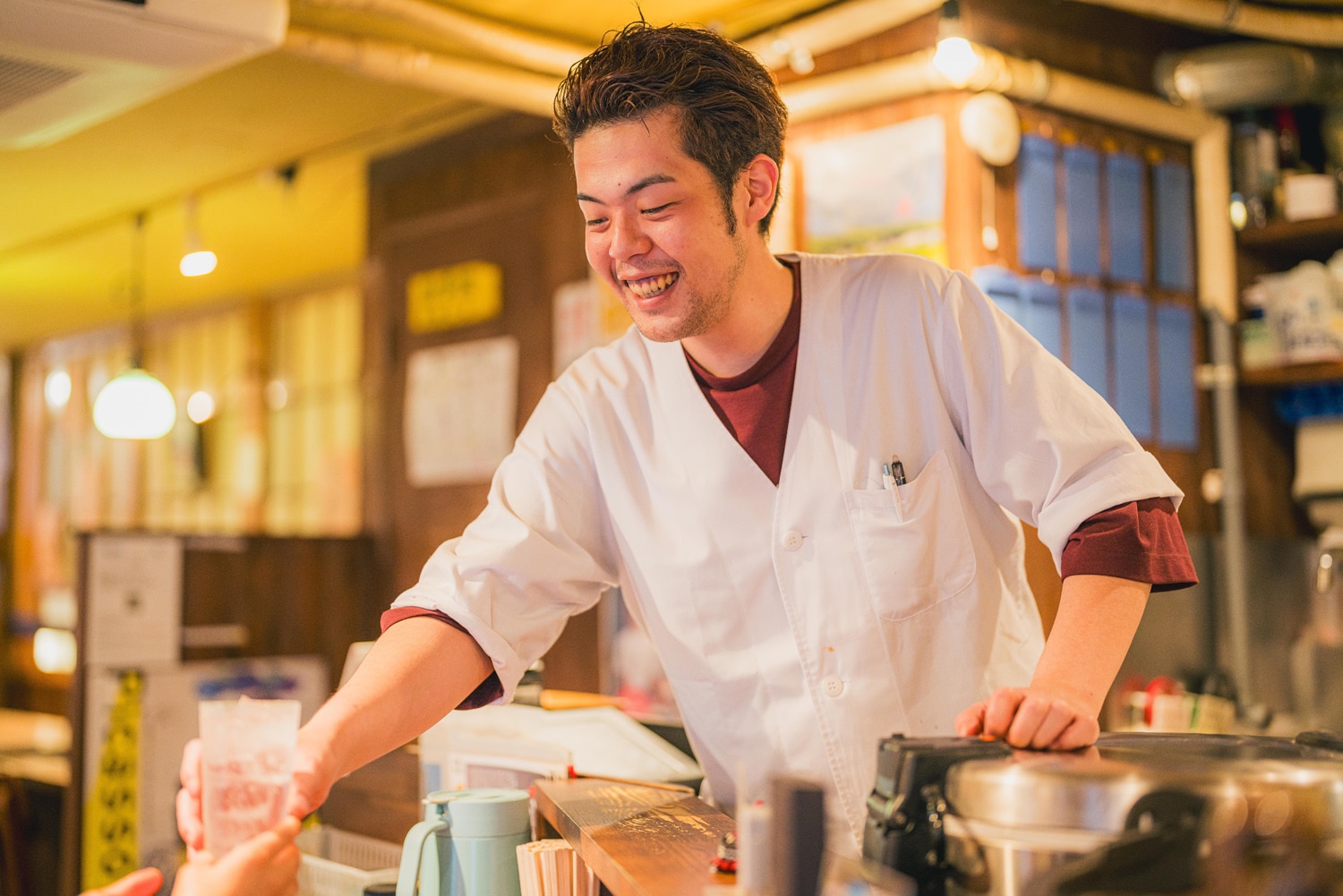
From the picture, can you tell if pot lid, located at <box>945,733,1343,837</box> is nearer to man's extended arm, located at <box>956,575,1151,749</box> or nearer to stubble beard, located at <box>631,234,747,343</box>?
man's extended arm, located at <box>956,575,1151,749</box>

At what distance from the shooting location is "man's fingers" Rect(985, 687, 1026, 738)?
1.05 m

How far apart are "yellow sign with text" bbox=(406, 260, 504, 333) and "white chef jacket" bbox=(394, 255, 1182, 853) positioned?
3.44 m

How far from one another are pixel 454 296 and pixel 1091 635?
13.9 feet

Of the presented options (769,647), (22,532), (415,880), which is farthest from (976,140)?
(22,532)

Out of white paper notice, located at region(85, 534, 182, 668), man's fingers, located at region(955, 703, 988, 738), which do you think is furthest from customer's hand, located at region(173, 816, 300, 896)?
white paper notice, located at region(85, 534, 182, 668)

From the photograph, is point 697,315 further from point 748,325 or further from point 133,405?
point 133,405

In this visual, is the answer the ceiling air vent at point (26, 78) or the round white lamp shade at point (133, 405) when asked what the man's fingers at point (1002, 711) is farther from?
the round white lamp shade at point (133, 405)

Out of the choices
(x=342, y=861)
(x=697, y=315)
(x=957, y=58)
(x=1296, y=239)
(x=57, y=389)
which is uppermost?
(x=57, y=389)

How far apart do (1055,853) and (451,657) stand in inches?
30.6

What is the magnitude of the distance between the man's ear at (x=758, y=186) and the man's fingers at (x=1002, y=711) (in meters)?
0.73

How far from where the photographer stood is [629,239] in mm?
1424

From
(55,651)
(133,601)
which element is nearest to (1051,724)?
(133,601)

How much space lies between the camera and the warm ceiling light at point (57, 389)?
9.90 m

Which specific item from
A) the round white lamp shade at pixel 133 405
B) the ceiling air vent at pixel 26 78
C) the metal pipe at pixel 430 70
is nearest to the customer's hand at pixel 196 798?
the ceiling air vent at pixel 26 78
